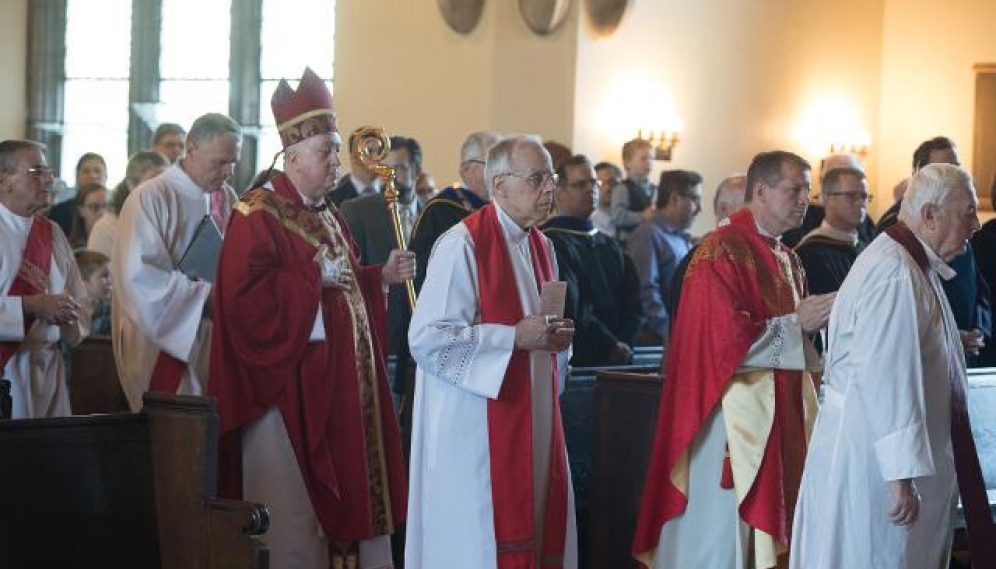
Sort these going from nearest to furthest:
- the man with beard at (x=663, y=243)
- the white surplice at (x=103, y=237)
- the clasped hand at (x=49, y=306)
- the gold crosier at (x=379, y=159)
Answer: the gold crosier at (x=379, y=159) < the clasped hand at (x=49, y=306) < the white surplice at (x=103, y=237) < the man with beard at (x=663, y=243)

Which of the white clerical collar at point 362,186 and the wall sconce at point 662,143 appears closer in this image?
the white clerical collar at point 362,186

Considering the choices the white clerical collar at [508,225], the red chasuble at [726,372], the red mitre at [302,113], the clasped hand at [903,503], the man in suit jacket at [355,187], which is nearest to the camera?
the clasped hand at [903,503]

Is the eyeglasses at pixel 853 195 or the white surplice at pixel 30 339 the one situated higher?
the eyeglasses at pixel 853 195

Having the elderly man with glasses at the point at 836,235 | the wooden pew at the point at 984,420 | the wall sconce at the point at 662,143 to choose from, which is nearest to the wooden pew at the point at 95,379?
the elderly man with glasses at the point at 836,235

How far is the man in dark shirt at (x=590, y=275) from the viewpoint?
8.64 m

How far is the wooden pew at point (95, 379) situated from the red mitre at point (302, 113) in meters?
2.24

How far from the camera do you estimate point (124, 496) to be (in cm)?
536

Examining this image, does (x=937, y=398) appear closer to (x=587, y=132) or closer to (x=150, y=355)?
(x=150, y=355)

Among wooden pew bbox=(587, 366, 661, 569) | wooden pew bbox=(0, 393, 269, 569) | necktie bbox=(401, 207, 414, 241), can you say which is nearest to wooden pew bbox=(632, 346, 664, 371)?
necktie bbox=(401, 207, 414, 241)

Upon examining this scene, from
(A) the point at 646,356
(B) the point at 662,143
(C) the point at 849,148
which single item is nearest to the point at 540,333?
(A) the point at 646,356

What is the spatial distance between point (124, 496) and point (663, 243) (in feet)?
19.3

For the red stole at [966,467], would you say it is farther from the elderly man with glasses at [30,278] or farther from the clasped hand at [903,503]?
the elderly man with glasses at [30,278]

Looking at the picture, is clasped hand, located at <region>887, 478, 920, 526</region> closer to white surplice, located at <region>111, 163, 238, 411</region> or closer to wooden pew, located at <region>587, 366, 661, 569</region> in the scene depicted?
wooden pew, located at <region>587, 366, 661, 569</region>

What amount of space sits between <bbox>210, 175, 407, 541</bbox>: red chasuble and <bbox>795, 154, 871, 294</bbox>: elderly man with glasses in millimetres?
2485
